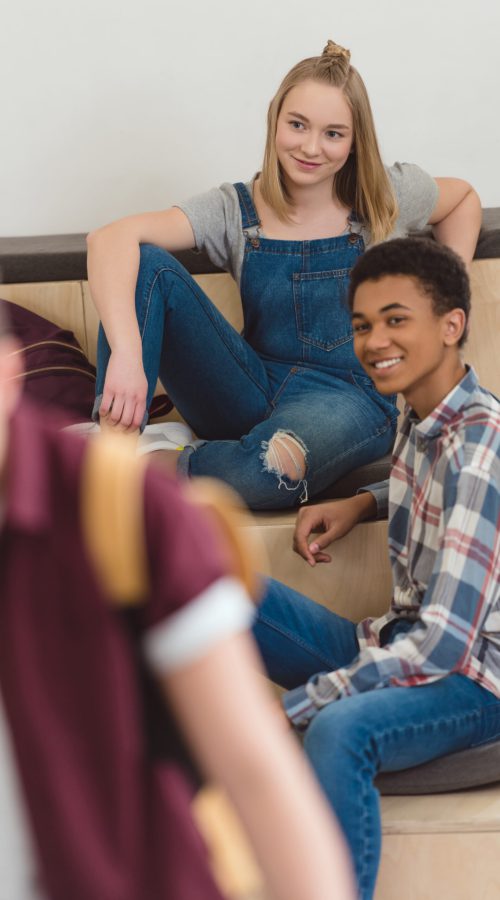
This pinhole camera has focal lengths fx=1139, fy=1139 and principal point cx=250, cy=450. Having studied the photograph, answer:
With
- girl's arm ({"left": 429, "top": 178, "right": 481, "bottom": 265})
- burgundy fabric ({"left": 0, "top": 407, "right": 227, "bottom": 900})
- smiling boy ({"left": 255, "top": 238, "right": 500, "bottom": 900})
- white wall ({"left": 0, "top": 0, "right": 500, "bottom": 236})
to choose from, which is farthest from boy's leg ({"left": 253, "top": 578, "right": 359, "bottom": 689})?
white wall ({"left": 0, "top": 0, "right": 500, "bottom": 236})

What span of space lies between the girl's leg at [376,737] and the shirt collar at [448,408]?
28 cm

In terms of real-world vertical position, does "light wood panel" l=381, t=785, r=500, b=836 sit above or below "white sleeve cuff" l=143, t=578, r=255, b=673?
below

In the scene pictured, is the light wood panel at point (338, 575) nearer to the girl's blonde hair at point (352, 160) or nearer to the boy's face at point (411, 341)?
the boy's face at point (411, 341)

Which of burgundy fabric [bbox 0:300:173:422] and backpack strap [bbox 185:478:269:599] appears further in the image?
burgundy fabric [bbox 0:300:173:422]

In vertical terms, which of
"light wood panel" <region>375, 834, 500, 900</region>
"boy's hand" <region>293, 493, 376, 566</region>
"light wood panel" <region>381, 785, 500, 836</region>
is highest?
"boy's hand" <region>293, 493, 376, 566</region>

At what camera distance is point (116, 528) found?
0.46m

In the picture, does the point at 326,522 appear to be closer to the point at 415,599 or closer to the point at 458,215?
the point at 415,599

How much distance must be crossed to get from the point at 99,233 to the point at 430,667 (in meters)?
0.89

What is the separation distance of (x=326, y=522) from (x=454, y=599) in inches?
14.5

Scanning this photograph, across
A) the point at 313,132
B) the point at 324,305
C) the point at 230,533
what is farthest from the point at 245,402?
the point at 230,533

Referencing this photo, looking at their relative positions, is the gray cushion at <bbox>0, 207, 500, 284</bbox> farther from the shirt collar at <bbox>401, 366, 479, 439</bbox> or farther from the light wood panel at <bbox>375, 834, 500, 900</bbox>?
the light wood panel at <bbox>375, 834, 500, 900</bbox>

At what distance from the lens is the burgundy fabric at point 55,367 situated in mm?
1954

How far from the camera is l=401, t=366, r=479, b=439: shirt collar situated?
1.27m

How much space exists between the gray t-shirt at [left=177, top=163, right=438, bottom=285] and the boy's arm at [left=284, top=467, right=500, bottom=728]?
76 cm
